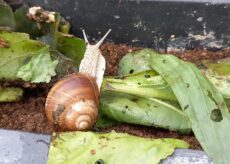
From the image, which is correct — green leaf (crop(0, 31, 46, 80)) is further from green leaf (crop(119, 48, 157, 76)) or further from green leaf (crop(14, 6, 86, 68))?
green leaf (crop(119, 48, 157, 76))

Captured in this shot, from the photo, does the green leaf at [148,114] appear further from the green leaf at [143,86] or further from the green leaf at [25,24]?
the green leaf at [25,24]

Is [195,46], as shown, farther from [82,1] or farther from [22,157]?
[22,157]

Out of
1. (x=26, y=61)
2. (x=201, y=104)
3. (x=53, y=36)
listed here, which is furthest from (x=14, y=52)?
(x=201, y=104)

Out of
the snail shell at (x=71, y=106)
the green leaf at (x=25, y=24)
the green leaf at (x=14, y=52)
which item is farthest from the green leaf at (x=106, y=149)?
the green leaf at (x=25, y=24)

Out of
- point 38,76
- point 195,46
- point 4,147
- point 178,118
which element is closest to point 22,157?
point 4,147

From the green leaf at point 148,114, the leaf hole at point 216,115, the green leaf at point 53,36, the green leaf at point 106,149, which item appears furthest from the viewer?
the green leaf at point 53,36

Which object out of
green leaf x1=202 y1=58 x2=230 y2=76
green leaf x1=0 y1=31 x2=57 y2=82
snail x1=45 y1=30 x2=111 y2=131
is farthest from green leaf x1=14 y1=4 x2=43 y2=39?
green leaf x1=202 y1=58 x2=230 y2=76

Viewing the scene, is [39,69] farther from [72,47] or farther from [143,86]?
[143,86]
